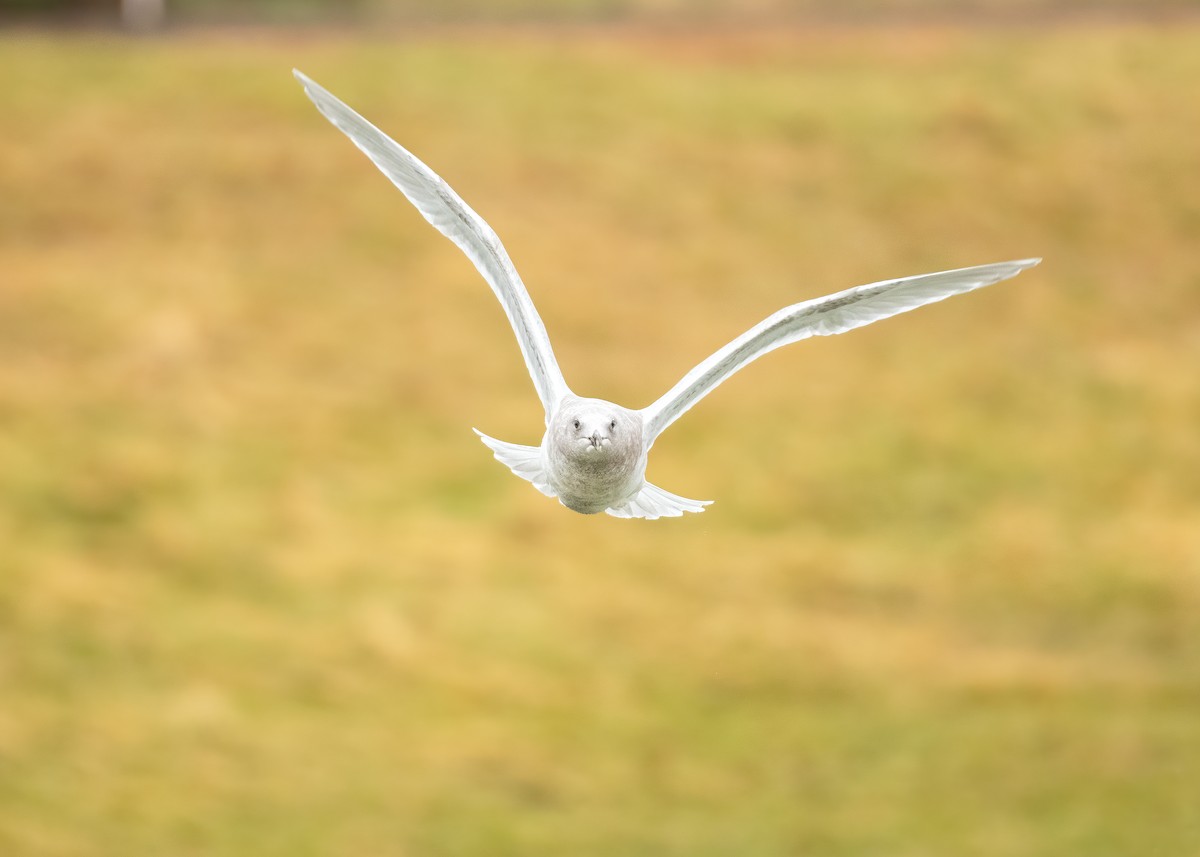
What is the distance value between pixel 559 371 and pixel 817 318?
85cm

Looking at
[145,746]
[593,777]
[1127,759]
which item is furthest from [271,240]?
[1127,759]

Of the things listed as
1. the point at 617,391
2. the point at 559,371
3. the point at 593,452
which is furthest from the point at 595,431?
the point at 617,391

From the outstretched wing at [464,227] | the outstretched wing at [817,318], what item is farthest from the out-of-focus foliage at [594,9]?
the outstretched wing at [817,318]

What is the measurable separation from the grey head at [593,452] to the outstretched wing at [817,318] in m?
0.19

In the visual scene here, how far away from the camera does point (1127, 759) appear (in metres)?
16.6

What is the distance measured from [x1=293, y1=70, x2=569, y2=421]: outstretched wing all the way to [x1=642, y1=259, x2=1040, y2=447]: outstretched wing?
32 centimetres

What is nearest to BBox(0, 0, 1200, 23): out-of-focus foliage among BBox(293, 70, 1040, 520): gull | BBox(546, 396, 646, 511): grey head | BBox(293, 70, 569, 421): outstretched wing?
BBox(293, 70, 569, 421): outstretched wing

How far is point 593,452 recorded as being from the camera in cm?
398

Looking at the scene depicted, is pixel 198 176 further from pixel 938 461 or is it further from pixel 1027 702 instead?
pixel 1027 702

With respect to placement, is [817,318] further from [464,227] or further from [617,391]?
[617,391]

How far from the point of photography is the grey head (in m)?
4.00

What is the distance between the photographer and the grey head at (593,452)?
4.00 m

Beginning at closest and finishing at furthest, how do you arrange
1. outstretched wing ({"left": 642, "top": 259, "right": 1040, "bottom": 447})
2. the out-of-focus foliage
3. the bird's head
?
the bird's head, outstretched wing ({"left": 642, "top": 259, "right": 1040, "bottom": 447}), the out-of-focus foliage

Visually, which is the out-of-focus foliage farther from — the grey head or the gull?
the grey head
